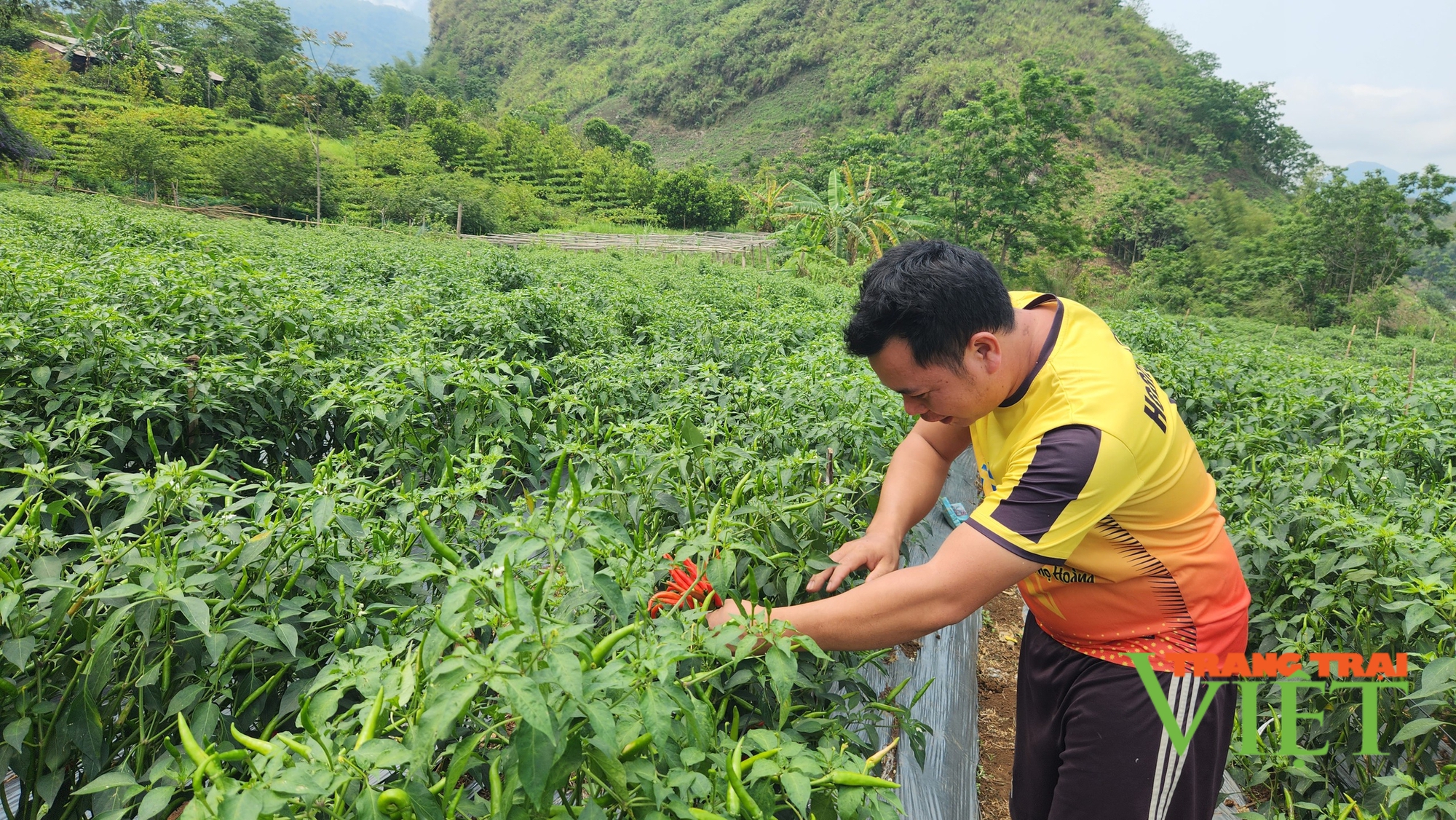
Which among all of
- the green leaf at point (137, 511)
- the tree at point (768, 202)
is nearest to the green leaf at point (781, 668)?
the green leaf at point (137, 511)

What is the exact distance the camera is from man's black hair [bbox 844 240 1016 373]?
1.39 metres

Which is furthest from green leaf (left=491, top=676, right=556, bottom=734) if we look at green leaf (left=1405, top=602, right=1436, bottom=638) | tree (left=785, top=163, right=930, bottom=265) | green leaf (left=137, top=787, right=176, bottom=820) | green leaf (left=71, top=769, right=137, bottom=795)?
tree (left=785, top=163, right=930, bottom=265)

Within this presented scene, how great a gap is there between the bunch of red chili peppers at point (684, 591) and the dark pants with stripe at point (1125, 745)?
36.8 inches

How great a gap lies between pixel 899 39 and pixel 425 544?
6204 cm

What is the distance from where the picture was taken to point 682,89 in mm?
62125

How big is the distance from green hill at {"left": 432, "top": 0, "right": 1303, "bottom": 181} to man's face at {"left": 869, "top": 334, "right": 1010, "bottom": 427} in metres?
47.7

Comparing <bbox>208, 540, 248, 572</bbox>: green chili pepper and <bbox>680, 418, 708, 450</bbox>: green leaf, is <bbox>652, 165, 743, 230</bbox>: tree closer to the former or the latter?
<bbox>680, 418, 708, 450</bbox>: green leaf

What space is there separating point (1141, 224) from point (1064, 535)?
3561 centimetres

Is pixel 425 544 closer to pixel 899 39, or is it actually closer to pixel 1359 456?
pixel 1359 456

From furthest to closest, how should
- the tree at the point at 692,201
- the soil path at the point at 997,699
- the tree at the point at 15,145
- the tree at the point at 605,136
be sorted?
the tree at the point at 605,136, the tree at the point at 692,201, the tree at the point at 15,145, the soil path at the point at 997,699

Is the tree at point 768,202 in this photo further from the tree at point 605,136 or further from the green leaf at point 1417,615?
the green leaf at point 1417,615

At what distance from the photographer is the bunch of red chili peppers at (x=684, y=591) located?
1.25 m

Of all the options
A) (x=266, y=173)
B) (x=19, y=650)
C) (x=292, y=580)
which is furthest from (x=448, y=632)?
(x=266, y=173)

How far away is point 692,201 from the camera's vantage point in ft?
117
